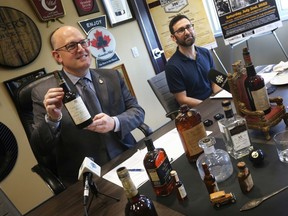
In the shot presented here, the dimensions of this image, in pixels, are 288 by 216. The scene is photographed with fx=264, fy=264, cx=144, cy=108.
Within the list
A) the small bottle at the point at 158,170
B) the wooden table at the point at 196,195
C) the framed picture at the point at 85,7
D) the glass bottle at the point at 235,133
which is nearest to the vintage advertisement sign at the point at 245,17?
the framed picture at the point at 85,7

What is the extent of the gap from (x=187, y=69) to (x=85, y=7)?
4.77 ft

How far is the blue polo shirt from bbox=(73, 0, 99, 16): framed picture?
49.8 inches

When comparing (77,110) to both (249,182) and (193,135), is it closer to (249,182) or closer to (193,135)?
(193,135)

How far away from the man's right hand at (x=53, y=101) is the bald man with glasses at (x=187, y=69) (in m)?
1.06

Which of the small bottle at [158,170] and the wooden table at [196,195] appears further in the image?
the small bottle at [158,170]

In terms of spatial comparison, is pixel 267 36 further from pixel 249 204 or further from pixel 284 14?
pixel 249 204

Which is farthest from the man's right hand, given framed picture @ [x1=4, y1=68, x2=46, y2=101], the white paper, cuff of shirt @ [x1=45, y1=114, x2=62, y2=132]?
framed picture @ [x1=4, y1=68, x2=46, y2=101]

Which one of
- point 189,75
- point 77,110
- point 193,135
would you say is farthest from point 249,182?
point 189,75

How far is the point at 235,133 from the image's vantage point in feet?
2.99

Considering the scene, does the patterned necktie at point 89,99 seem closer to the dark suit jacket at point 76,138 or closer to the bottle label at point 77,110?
the dark suit jacket at point 76,138

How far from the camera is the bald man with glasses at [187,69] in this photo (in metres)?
2.15

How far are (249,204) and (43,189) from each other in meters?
2.33

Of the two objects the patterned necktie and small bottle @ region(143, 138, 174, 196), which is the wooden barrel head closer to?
the patterned necktie

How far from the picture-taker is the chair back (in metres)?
2.10
